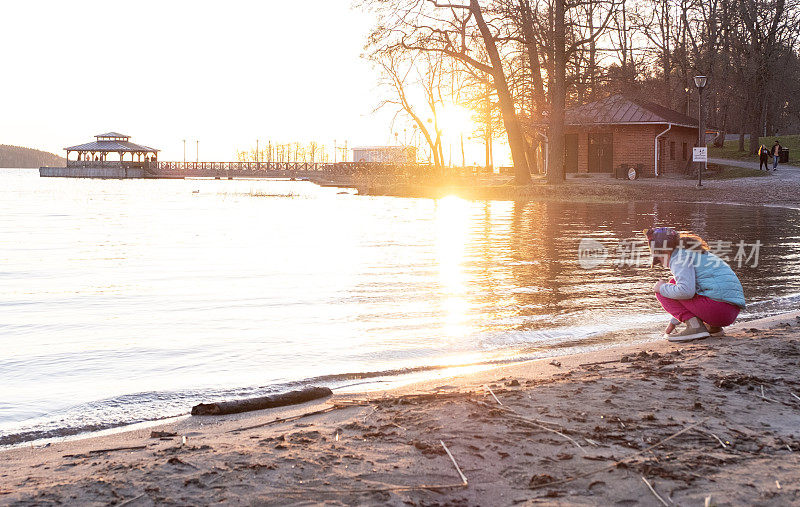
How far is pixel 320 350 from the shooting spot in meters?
7.45

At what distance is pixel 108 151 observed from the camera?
331ft

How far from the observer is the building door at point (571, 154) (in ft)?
153

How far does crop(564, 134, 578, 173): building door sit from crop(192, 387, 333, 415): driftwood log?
42.9 meters

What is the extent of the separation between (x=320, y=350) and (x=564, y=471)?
4.24 meters

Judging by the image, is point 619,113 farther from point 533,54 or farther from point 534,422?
point 534,422

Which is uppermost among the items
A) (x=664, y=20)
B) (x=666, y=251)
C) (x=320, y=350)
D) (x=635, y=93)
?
(x=664, y=20)

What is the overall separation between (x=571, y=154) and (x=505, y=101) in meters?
11.1

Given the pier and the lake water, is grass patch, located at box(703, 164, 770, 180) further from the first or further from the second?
the pier

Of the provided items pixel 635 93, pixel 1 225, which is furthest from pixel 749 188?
pixel 1 225

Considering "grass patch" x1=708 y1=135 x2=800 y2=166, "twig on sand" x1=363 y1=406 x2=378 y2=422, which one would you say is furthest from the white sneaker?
"grass patch" x1=708 y1=135 x2=800 y2=166

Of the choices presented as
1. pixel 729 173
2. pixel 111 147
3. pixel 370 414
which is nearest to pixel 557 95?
pixel 729 173

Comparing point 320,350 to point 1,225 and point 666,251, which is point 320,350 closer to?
point 666,251

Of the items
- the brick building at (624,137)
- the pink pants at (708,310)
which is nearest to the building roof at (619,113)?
the brick building at (624,137)

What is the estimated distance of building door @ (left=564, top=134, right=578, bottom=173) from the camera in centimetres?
4656
